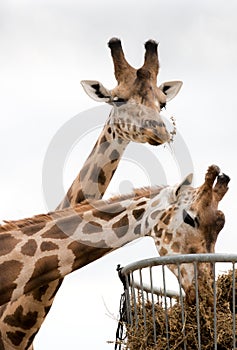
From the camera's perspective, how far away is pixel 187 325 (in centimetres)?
536

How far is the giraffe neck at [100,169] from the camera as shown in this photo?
798 cm

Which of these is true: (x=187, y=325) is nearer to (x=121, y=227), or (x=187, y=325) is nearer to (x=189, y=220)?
(x=189, y=220)

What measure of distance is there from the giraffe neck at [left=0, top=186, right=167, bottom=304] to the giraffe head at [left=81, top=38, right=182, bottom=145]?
1.16 metres

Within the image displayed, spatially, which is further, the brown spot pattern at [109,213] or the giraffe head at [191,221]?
the brown spot pattern at [109,213]

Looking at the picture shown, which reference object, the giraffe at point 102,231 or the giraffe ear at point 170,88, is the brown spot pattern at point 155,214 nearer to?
the giraffe at point 102,231

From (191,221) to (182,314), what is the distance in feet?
3.72

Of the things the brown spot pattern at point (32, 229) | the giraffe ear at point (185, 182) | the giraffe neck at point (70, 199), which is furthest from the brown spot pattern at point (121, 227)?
the giraffe neck at point (70, 199)

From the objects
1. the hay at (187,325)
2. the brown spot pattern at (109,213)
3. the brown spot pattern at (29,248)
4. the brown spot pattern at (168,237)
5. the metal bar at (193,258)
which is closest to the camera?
the metal bar at (193,258)

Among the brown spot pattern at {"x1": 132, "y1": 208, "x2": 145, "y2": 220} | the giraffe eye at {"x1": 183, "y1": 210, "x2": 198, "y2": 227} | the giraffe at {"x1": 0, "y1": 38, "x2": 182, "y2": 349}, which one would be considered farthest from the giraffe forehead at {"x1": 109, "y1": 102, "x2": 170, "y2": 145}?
the giraffe eye at {"x1": 183, "y1": 210, "x2": 198, "y2": 227}

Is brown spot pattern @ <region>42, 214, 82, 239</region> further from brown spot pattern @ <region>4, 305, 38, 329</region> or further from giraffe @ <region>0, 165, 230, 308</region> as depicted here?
brown spot pattern @ <region>4, 305, 38, 329</region>

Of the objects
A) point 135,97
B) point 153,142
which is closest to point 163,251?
point 153,142

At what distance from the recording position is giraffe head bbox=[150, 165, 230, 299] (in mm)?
6180

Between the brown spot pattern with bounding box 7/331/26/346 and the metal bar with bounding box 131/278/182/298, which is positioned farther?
the brown spot pattern with bounding box 7/331/26/346

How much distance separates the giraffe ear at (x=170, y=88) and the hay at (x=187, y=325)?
10.5 feet
